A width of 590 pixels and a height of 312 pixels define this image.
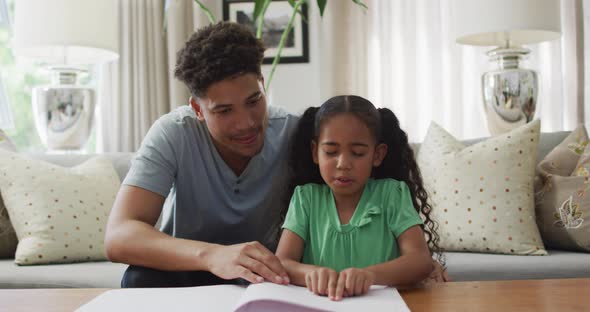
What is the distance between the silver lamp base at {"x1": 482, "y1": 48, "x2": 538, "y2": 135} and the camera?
2.84 metres

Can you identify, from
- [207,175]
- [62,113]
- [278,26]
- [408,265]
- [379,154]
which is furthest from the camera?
[278,26]

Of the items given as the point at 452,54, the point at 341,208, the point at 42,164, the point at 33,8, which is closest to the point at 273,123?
the point at 341,208

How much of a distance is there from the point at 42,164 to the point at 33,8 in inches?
38.3

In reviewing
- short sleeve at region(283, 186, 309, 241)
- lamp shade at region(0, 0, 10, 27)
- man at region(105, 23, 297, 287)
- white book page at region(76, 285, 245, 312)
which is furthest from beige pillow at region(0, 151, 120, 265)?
lamp shade at region(0, 0, 10, 27)

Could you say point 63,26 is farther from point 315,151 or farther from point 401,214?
point 401,214

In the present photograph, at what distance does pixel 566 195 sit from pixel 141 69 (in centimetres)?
243

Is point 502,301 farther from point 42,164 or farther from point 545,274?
point 42,164

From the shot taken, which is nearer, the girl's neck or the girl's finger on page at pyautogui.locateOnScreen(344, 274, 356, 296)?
A: the girl's finger on page at pyautogui.locateOnScreen(344, 274, 356, 296)

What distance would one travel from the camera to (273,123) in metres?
1.72

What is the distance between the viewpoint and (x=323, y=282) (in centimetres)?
97

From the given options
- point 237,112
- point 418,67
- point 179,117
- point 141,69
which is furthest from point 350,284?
point 141,69

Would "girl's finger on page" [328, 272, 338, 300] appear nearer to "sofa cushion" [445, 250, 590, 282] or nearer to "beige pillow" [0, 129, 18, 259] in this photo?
"sofa cushion" [445, 250, 590, 282]

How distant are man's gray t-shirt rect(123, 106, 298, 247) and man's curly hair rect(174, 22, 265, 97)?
0.15m

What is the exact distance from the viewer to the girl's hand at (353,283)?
3.15 feet
